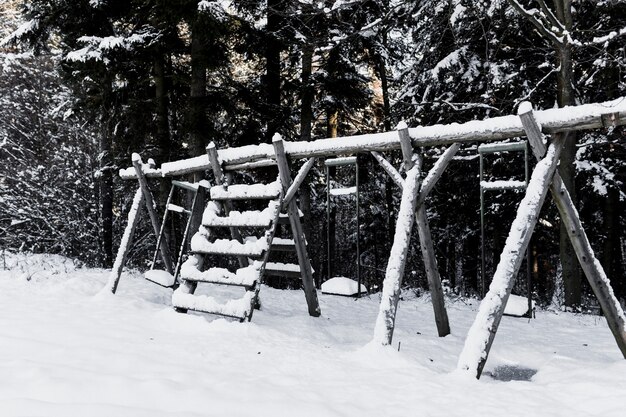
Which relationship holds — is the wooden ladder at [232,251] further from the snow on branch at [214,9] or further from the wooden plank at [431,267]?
the snow on branch at [214,9]

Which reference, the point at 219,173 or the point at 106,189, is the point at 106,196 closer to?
the point at 106,189

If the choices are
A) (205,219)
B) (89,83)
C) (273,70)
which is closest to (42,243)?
(89,83)

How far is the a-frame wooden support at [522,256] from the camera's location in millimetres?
3619

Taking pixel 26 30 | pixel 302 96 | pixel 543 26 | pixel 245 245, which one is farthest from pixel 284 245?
pixel 26 30

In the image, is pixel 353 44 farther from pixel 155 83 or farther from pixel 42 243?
pixel 42 243

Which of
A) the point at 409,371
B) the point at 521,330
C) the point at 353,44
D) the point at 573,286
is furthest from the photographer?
the point at 353,44

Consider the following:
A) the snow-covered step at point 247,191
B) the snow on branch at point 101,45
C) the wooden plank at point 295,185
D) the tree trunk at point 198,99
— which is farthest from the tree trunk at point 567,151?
the snow on branch at point 101,45

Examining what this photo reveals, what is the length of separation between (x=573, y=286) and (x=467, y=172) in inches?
141

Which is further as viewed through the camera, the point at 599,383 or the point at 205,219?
the point at 205,219

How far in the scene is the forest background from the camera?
340 inches

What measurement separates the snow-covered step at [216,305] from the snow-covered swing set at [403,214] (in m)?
0.01

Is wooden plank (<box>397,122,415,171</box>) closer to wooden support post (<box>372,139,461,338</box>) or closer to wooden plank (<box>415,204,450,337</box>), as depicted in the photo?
wooden support post (<box>372,139,461,338</box>)

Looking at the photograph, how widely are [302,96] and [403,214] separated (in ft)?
20.6

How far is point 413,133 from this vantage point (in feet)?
15.2
